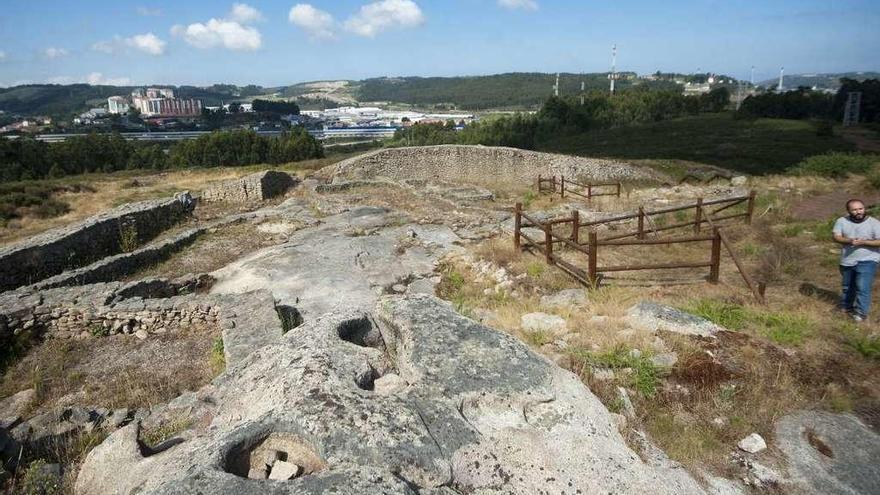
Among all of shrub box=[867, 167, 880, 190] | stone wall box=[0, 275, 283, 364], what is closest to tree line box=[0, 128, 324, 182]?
stone wall box=[0, 275, 283, 364]

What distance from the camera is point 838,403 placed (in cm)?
480

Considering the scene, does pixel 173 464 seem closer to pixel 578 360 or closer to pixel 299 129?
pixel 578 360

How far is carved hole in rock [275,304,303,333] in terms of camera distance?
846cm

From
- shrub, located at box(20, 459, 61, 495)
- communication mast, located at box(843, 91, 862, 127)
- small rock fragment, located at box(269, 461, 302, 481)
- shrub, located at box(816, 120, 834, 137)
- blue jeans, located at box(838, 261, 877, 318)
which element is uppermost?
communication mast, located at box(843, 91, 862, 127)

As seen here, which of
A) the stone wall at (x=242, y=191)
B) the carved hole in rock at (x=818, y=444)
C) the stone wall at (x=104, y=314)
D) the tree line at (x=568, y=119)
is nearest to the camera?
the carved hole in rock at (x=818, y=444)

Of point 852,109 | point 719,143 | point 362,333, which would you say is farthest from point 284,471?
point 852,109

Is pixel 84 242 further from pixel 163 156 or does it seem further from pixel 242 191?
pixel 163 156

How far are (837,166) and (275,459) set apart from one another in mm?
26750

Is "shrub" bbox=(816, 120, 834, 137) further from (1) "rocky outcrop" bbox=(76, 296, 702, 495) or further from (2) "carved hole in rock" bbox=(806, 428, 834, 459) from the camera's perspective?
(1) "rocky outcrop" bbox=(76, 296, 702, 495)

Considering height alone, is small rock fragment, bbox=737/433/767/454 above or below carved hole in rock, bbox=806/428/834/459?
above

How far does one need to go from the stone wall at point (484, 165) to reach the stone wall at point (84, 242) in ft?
40.4

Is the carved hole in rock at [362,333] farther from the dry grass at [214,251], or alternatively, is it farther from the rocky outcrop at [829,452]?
the dry grass at [214,251]

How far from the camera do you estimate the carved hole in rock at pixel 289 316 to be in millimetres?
8461

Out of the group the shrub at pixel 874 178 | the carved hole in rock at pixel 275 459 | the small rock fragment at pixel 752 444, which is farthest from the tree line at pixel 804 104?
the carved hole in rock at pixel 275 459
